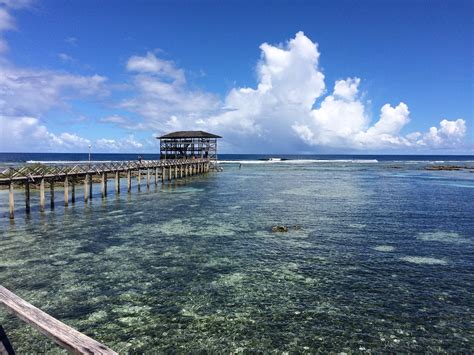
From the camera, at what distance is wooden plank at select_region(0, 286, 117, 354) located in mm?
3574

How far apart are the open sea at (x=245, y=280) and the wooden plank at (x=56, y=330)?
5.25m

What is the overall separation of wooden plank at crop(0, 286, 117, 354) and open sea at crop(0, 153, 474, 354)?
17.2 ft

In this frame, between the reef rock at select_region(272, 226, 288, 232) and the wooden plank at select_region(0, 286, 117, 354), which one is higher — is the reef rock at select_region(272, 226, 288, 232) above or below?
below

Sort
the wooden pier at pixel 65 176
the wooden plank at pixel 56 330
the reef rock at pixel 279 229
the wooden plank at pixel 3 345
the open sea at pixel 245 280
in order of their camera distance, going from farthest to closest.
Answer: the wooden pier at pixel 65 176 < the reef rock at pixel 279 229 < the open sea at pixel 245 280 < the wooden plank at pixel 3 345 < the wooden plank at pixel 56 330

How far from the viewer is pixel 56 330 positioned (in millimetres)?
3953

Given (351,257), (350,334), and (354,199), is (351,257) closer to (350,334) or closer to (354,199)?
(350,334)

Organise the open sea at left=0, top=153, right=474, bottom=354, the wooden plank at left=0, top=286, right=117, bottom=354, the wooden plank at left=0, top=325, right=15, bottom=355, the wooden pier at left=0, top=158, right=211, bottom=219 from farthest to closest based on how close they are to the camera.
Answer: the wooden pier at left=0, top=158, right=211, bottom=219 → the open sea at left=0, top=153, right=474, bottom=354 → the wooden plank at left=0, top=325, right=15, bottom=355 → the wooden plank at left=0, top=286, right=117, bottom=354

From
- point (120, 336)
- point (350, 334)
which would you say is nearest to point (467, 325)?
point (350, 334)

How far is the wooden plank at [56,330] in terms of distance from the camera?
141 inches

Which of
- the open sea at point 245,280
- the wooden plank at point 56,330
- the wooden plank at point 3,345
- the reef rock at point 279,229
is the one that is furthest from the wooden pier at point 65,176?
the wooden plank at point 56,330

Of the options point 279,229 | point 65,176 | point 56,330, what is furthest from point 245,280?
point 65,176

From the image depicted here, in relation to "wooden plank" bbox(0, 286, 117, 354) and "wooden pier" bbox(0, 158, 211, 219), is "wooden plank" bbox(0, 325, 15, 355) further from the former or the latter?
"wooden pier" bbox(0, 158, 211, 219)

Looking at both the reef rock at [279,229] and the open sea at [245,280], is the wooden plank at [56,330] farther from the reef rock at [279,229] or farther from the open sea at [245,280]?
the reef rock at [279,229]

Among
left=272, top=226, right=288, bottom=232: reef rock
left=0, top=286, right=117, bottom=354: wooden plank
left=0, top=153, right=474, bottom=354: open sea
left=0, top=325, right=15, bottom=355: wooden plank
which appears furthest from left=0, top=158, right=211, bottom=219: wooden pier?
left=0, top=286, right=117, bottom=354: wooden plank
